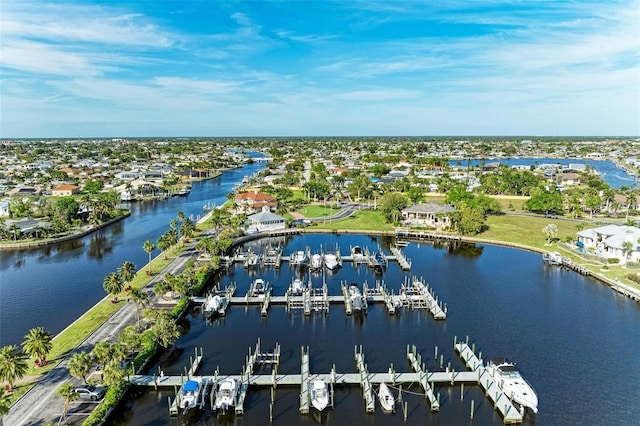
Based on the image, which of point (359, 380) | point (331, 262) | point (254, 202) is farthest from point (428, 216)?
point (359, 380)

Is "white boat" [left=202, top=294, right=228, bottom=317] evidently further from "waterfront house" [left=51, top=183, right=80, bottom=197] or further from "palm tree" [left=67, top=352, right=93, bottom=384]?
"waterfront house" [left=51, top=183, right=80, bottom=197]

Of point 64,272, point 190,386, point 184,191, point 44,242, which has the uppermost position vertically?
point 184,191

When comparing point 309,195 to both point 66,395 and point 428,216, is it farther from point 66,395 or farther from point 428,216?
point 66,395

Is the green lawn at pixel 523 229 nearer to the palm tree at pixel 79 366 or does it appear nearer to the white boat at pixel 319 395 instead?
the white boat at pixel 319 395

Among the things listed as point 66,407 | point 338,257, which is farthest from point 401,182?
point 66,407

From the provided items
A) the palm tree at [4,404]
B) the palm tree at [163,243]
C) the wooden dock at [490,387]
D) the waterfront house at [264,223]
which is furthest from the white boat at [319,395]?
the waterfront house at [264,223]

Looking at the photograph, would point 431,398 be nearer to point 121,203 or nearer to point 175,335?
point 175,335
